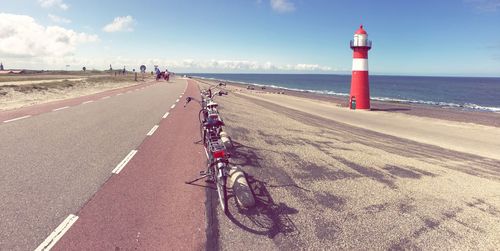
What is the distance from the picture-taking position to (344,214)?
537 cm

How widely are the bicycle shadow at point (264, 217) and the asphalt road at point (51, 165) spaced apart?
2482mm

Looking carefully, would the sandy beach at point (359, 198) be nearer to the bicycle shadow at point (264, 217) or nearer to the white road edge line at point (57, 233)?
the bicycle shadow at point (264, 217)

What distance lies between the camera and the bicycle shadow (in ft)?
15.5

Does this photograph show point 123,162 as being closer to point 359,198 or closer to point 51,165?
point 51,165

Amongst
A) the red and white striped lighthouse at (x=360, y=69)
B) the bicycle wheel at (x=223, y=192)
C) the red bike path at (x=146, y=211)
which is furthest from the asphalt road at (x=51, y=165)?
the red and white striped lighthouse at (x=360, y=69)

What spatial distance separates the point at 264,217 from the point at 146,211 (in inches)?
73.5

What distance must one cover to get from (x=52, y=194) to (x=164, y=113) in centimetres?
1090

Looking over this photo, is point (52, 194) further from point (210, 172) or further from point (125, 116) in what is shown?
point (125, 116)

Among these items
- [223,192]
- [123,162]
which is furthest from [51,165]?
[223,192]

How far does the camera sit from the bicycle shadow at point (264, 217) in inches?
186

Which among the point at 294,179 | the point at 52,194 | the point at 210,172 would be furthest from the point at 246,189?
the point at 52,194

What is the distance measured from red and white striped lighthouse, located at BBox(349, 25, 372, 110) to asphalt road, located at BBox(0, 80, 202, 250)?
18626 mm

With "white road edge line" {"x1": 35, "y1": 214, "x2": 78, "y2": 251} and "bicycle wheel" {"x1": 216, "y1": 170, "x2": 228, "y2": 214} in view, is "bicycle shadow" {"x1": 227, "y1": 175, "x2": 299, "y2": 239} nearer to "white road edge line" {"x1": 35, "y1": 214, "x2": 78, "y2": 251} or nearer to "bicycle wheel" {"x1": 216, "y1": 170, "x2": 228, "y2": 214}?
"bicycle wheel" {"x1": 216, "y1": 170, "x2": 228, "y2": 214}

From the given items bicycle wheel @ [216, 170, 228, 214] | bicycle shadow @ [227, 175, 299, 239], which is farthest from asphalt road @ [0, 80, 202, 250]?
bicycle shadow @ [227, 175, 299, 239]
